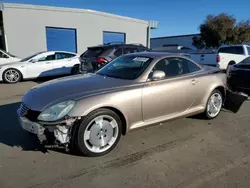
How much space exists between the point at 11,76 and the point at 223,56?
35.6ft

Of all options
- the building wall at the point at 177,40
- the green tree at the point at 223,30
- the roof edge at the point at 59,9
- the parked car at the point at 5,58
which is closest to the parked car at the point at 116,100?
the parked car at the point at 5,58

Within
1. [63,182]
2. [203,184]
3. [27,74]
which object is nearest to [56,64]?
[27,74]

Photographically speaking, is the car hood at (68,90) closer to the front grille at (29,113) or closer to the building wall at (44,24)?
the front grille at (29,113)

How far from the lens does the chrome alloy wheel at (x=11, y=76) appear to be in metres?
9.63

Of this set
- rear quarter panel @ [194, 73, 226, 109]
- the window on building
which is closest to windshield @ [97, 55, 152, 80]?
rear quarter panel @ [194, 73, 226, 109]

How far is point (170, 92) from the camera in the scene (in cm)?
397

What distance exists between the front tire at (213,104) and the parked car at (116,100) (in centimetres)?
5

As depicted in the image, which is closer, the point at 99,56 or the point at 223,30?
the point at 99,56

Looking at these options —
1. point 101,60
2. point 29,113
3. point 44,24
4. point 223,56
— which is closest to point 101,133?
point 29,113

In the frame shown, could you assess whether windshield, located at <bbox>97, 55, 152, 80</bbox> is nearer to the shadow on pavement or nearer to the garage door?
the shadow on pavement

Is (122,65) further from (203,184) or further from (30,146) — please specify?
(203,184)

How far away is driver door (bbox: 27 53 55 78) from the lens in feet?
32.9

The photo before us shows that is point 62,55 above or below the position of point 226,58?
above

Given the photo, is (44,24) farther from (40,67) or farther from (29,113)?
(29,113)
